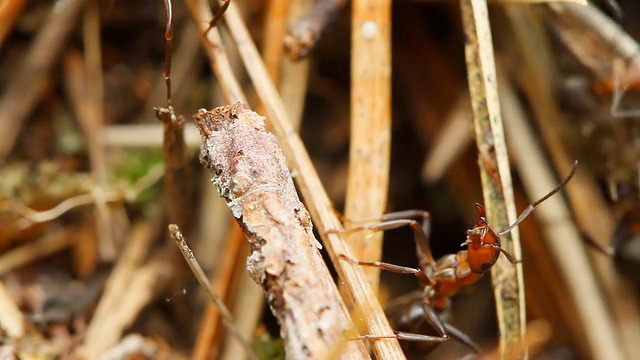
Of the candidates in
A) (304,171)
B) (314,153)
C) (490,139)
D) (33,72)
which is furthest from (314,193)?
(33,72)

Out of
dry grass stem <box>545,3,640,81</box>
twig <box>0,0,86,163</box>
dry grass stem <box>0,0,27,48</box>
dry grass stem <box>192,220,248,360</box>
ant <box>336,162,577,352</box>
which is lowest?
ant <box>336,162,577,352</box>

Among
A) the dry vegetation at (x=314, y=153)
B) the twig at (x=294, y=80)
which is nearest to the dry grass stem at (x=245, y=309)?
the dry vegetation at (x=314, y=153)

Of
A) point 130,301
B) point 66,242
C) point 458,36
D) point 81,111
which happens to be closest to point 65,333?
point 130,301

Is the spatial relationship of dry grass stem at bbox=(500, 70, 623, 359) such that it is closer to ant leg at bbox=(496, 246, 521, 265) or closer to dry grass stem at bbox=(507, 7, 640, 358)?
dry grass stem at bbox=(507, 7, 640, 358)

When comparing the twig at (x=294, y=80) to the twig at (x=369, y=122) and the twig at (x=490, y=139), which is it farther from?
the twig at (x=490, y=139)

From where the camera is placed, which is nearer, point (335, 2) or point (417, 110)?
point (335, 2)

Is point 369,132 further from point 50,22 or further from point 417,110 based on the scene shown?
point 50,22

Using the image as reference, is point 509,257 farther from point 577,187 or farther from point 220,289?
point 220,289

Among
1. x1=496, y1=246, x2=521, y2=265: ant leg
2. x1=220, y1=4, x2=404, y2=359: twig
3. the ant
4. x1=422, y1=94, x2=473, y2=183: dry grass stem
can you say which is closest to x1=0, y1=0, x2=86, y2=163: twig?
x1=220, y1=4, x2=404, y2=359: twig
